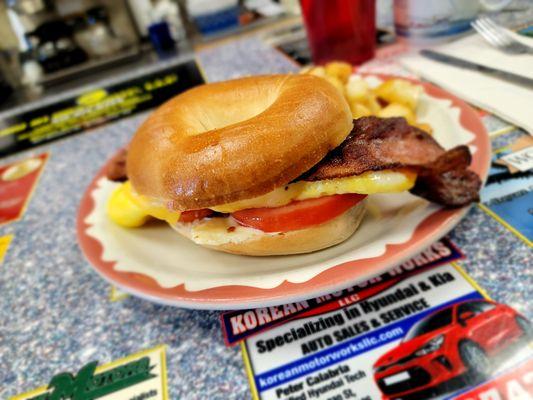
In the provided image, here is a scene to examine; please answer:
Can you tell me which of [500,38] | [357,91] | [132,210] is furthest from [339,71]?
[132,210]

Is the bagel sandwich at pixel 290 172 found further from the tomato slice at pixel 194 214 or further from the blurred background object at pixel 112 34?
the blurred background object at pixel 112 34

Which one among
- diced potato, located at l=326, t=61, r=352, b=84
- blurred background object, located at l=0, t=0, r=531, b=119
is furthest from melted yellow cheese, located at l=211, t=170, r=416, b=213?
blurred background object, located at l=0, t=0, r=531, b=119

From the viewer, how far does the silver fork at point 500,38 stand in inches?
46.3

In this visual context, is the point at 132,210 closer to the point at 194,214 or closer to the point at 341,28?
the point at 194,214

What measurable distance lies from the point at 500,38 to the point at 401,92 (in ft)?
1.51

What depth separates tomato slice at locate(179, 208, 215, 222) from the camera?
81cm

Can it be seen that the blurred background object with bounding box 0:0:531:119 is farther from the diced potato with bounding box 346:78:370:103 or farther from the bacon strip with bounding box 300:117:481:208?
the bacon strip with bounding box 300:117:481:208

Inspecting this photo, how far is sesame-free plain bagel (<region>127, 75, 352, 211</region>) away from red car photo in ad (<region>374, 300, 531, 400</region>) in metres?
0.32

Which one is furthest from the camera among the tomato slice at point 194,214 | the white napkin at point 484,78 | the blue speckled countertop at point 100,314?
the white napkin at point 484,78

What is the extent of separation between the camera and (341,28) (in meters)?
1.58

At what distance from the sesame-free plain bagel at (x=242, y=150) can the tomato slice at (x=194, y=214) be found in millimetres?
66

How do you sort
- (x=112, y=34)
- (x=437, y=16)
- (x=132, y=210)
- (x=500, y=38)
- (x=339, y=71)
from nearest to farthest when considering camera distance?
Answer: (x=132, y=210)
(x=339, y=71)
(x=500, y=38)
(x=437, y=16)
(x=112, y=34)

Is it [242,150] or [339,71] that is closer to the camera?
[242,150]

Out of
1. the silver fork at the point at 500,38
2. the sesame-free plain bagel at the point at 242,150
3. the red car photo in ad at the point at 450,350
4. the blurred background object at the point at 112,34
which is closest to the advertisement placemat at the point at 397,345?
the red car photo in ad at the point at 450,350
